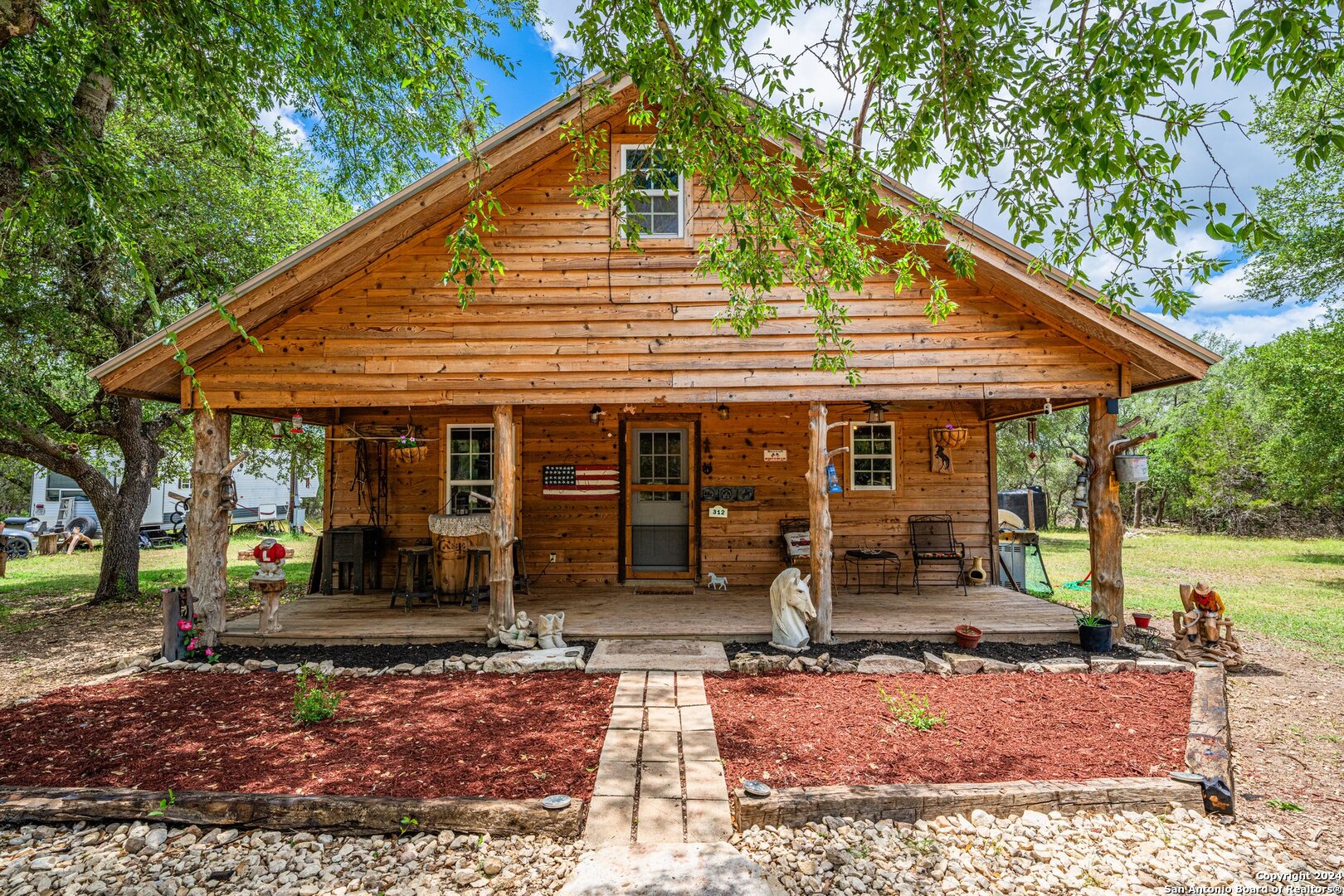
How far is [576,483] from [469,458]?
153 centimetres

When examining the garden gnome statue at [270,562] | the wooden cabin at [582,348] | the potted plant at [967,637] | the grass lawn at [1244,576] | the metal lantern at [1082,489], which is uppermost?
the wooden cabin at [582,348]

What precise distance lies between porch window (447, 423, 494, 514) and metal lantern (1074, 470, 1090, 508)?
7098mm

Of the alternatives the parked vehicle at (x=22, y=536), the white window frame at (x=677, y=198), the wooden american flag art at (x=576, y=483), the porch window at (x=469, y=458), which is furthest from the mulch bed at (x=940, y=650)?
the parked vehicle at (x=22, y=536)

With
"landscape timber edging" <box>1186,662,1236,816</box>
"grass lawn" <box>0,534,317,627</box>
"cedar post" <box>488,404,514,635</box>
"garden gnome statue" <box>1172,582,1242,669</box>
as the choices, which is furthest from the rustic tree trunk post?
"garden gnome statue" <box>1172,582,1242,669</box>

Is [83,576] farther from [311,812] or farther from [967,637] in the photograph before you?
[967,637]

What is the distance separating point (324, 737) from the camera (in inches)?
172

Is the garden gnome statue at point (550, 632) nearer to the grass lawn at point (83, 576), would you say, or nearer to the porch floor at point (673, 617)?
the porch floor at point (673, 617)

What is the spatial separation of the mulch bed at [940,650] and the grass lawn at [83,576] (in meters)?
9.04

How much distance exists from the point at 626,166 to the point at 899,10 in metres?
3.74

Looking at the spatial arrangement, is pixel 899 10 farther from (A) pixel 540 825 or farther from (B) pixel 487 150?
(A) pixel 540 825

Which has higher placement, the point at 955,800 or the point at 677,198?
the point at 677,198

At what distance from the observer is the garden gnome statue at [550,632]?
20.7 ft

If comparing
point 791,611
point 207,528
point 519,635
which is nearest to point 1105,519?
point 791,611

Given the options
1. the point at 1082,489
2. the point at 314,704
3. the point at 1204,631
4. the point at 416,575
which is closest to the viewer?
the point at 314,704
